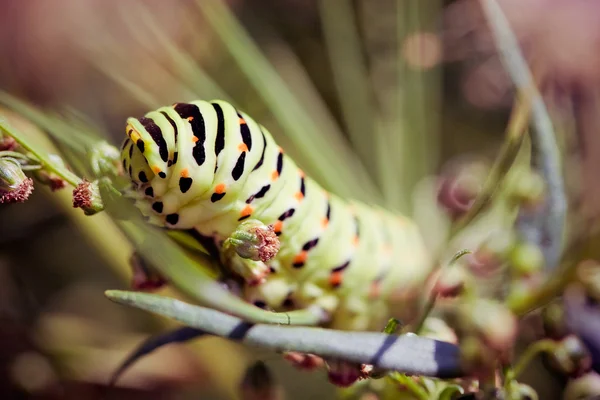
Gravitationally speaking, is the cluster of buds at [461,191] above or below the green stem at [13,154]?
above

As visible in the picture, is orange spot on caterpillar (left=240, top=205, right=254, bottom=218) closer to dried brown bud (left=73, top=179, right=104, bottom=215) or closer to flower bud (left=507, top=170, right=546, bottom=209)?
dried brown bud (left=73, top=179, right=104, bottom=215)

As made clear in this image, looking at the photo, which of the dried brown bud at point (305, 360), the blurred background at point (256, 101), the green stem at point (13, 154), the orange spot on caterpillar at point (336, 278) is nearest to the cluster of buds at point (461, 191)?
the blurred background at point (256, 101)

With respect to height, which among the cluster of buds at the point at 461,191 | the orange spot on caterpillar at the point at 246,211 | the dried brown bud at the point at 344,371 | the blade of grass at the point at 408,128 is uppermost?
the blade of grass at the point at 408,128

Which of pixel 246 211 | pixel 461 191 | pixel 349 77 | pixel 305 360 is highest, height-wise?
pixel 349 77

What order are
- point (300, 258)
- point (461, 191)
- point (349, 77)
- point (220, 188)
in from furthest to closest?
point (349, 77)
point (461, 191)
point (300, 258)
point (220, 188)

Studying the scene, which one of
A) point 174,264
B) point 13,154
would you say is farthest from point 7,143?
point 174,264

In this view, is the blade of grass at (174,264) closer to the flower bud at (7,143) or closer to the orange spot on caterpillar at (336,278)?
the flower bud at (7,143)

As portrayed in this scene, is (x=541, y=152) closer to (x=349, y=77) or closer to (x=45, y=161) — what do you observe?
(x=45, y=161)

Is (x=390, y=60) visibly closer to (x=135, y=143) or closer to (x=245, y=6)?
(x=245, y=6)

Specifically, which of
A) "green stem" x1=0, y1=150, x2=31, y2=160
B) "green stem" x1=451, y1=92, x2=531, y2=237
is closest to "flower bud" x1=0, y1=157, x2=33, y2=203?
"green stem" x1=0, y1=150, x2=31, y2=160
